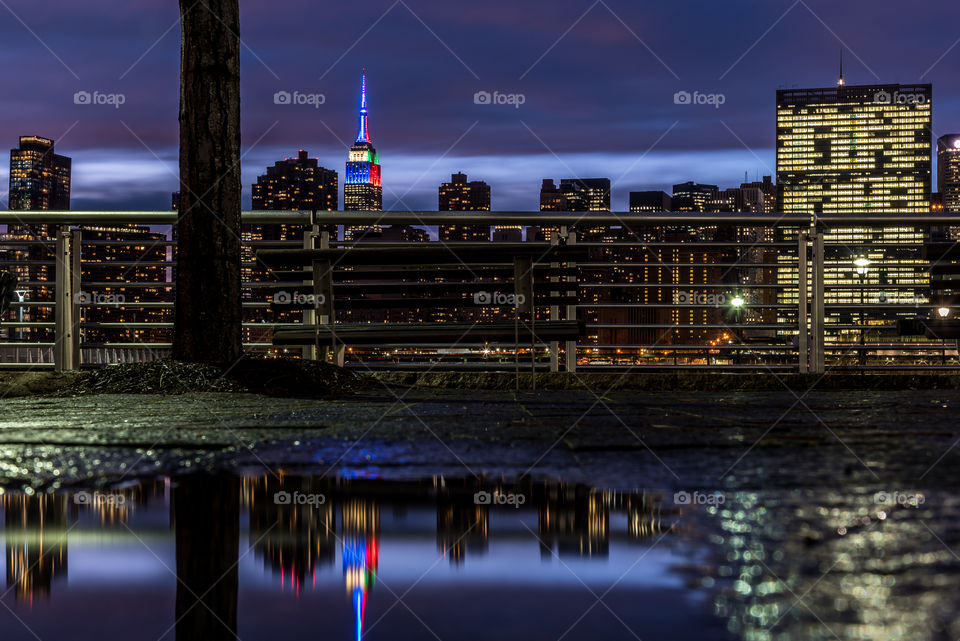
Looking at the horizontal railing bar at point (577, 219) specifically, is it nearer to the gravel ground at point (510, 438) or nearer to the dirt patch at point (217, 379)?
the dirt patch at point (217, 379)

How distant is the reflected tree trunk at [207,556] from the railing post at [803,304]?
239 inches

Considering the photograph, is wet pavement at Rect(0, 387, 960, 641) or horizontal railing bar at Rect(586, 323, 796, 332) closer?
wet pavement at Rect(0, 387, 960, 641)

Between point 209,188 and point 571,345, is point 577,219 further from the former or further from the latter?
point 209,188

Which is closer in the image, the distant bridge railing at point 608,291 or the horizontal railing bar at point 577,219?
the distant bridge railing at point 608,291

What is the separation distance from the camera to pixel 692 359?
7.80 metres

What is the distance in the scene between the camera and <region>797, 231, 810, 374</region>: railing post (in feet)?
25.6

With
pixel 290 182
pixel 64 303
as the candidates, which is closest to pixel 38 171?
pixel 290 182

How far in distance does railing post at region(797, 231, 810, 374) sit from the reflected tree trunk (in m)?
6.06

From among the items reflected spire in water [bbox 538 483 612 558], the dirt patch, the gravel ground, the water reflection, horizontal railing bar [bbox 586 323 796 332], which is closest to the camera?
the water reflection

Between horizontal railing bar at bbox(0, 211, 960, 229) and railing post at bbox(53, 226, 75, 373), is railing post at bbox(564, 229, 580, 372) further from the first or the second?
railing post at bbox(53, 226, 75, 373)

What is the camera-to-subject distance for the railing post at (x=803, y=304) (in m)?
7.80

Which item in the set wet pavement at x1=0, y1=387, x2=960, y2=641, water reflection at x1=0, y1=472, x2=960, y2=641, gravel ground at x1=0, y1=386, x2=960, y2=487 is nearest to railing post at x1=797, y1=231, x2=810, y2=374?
gravel ground at x1=0, y1=386, x2=960, y2=487

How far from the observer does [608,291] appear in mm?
8086

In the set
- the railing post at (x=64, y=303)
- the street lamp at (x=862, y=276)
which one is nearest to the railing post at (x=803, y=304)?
the street lamp at (x=862, y=276)
